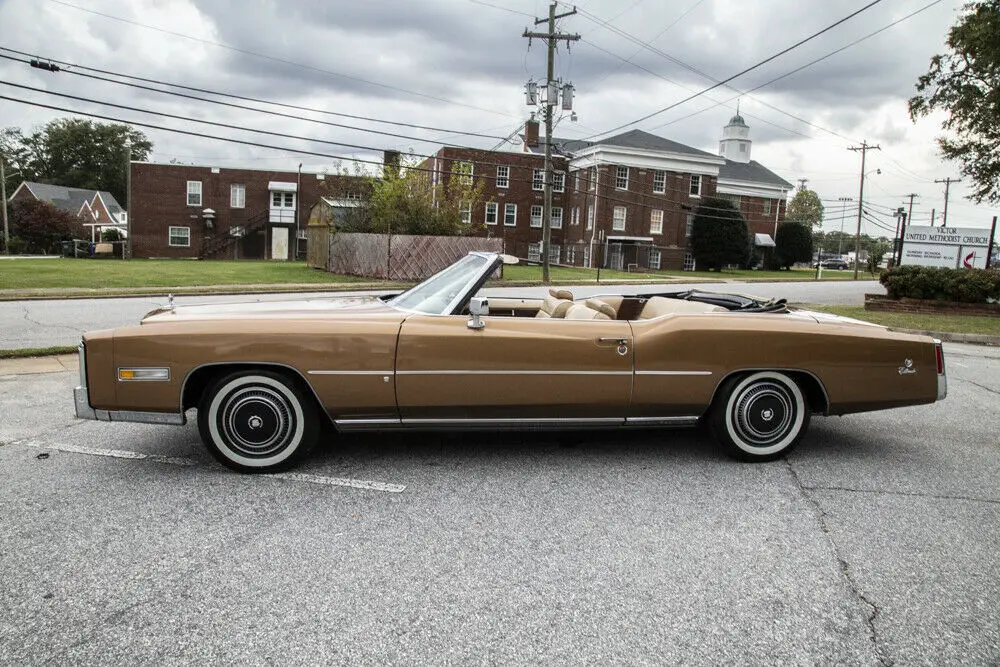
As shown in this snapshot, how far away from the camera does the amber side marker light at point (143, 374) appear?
151 inches

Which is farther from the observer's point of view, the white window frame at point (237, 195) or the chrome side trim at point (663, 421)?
the white window frame at point (237, 195)

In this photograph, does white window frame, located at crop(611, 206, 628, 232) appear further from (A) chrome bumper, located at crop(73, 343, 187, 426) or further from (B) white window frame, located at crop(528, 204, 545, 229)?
(A) chrome bumper, located at crop(73, 343, 187, 426)

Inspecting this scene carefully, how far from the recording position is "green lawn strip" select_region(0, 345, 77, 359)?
7965 millimetres

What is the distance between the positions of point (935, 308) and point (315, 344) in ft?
62.1

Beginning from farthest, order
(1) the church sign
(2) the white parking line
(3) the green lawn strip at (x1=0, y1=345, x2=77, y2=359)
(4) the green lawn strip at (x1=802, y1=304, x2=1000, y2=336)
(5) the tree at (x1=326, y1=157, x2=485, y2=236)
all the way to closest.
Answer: (5) the tree at (x1=326, y1=157, x2=485, y2=236), (1) the church sign, (4) the green lawn strip at (x1=802, y1=304, x2=1000, y2=336), (3) the green lawn strip at (x1=0, y1=345, x2=77, y2=359), (2) the white parking line

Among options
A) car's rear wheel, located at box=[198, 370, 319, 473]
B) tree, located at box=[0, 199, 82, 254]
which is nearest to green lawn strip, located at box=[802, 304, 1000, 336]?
car's rear wheel, located at box=[198, 370, 319, 473]

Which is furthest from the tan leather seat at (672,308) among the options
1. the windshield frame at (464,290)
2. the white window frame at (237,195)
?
the white window frame at (237,195)

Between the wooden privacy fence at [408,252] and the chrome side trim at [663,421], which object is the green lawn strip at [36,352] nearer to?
the chrome side trim at [663,421]

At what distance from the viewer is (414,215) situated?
30.2 metres

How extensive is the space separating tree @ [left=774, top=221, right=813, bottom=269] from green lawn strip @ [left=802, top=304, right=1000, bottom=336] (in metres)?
42.3

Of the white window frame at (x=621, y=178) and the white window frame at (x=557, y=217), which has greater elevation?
the white window frame at (x=621, y=178)

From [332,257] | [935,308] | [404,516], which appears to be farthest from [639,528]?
[332,257]

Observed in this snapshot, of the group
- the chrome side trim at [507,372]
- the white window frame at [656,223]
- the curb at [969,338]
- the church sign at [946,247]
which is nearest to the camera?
the chrome side trim at [507,372]

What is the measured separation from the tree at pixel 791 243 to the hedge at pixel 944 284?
4088 cm
